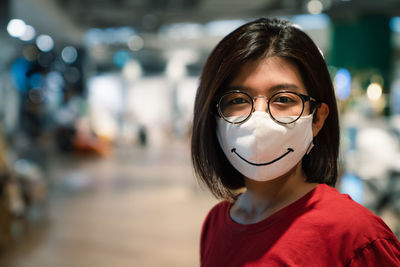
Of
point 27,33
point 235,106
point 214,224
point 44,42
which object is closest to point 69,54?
point 44,42

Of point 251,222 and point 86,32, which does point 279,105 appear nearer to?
point 251,222

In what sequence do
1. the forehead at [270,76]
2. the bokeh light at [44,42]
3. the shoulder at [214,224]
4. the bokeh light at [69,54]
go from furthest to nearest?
the bokeh light at [69,54]
the bokeh light at [44,42]
the shoulder at [214,224]
the forehead at [270,76]

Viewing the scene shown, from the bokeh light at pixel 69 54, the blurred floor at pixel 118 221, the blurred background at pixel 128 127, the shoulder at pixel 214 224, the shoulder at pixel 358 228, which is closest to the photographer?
the shoulder at pixel 358 228

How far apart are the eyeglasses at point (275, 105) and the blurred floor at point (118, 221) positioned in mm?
3417

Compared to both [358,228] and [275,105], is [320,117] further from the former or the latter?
[358,228]

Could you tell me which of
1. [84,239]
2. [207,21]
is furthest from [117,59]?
[84,239]

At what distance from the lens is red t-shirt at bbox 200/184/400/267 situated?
726 mm

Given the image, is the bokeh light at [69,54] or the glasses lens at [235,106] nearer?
the glasses lens at [235,106]

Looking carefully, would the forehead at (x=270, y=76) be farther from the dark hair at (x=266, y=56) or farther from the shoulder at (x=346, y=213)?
the shoulder at (x=346, y=213)

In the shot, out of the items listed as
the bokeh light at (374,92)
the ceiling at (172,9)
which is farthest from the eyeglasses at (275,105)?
the ceiling at (172,9)

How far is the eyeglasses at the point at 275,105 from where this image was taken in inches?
33.9

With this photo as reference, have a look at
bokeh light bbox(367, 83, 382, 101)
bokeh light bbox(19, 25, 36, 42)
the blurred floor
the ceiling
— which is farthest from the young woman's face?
the ceiling

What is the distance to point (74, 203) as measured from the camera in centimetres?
657

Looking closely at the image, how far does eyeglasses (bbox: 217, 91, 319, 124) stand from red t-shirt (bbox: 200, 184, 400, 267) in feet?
0.57
